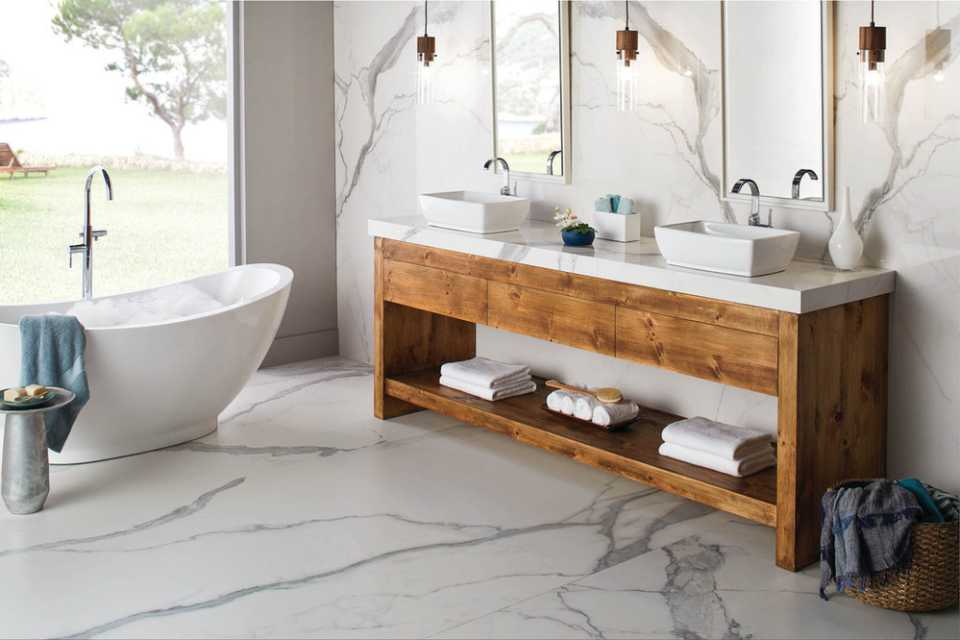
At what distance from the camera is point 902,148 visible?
3.40m

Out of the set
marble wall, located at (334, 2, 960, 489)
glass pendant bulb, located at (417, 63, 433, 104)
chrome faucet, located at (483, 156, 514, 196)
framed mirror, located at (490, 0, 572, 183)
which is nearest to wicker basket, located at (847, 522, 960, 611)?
marble wall, located at (334, 2, 960, 489)

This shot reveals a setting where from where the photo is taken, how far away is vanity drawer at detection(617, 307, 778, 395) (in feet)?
10.6

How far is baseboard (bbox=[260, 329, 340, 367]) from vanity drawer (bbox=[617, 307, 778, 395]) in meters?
2.60

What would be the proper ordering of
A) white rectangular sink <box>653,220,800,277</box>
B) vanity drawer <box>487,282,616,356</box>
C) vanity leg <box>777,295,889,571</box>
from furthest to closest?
vanity drawer <box>487,282,616,356</box> < white rectangular sink <box>653,220,800,277</box> < vanity leg <box>777,295,889,571</box>

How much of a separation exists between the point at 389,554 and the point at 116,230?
284 cm

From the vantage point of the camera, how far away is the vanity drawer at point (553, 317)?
375 cm

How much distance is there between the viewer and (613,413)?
157 inches

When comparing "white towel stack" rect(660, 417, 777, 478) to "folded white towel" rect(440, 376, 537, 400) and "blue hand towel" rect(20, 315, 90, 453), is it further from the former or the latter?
"blue hand towel" rect(20, 315, 90, 453)

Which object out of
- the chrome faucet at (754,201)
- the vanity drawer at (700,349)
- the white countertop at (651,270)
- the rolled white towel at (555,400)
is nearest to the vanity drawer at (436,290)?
the white countertop at (651,270)

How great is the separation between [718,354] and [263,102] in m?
3.14

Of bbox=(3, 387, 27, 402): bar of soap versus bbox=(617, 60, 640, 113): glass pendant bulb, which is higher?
bbox=(617, 60, 640, 113): glass pendant bulb

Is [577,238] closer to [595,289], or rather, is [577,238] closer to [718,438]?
[595,289]

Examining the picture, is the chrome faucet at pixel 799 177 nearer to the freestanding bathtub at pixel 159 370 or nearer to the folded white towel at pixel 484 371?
the folded white towel at pixel 484 371

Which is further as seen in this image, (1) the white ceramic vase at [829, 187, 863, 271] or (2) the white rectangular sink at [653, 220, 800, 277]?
(1) the white ceramic vase at [829, 187, 863, 271]
